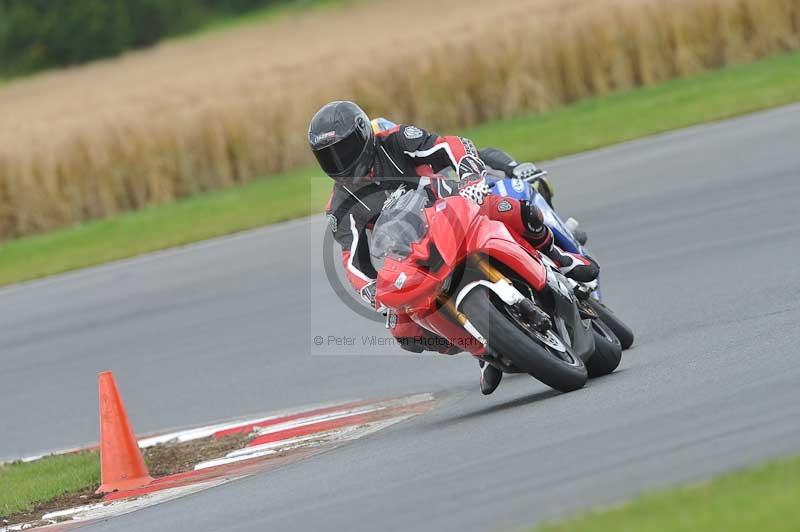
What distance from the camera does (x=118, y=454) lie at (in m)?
8.32

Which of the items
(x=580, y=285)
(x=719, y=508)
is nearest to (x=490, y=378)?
(x=580, y=285)

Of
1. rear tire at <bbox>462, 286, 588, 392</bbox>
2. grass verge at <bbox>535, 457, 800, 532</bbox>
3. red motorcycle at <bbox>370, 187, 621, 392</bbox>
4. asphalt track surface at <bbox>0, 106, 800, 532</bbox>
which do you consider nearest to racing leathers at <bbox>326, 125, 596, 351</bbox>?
red motorcycle at <bbox>370, 187, 621, 392</bbox>

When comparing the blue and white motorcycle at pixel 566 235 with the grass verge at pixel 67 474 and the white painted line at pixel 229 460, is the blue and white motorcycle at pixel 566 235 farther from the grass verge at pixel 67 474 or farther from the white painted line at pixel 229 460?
the grass verge at pixel 67 474

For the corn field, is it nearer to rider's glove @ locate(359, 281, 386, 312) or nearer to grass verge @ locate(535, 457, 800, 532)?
rider's glove @ locate(359, 281, 386, 312)

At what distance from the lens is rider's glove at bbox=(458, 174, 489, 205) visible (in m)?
7.46

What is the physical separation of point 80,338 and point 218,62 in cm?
2775

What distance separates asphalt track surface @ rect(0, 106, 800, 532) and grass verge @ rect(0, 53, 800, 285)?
965mm

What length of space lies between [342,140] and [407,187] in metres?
0.51

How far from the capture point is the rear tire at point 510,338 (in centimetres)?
685

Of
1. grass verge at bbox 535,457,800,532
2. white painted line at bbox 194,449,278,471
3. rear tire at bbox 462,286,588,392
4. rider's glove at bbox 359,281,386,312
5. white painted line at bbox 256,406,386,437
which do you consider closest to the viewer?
grass verge at bbox 535,457,800,532

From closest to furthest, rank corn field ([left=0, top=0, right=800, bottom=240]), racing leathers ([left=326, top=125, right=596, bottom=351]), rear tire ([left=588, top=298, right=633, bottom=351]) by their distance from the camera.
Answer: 1. racing leathers ([left=326, top=125, right=596, bottom=351])
2. rear tire ([left=588, top=298, right=633, bottom=351])
3. corn field ([left=0, top=0, right=800, bottom=240])

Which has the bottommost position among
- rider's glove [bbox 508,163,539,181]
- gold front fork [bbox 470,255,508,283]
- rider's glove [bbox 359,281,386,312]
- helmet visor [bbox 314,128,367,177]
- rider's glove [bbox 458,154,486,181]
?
rider's glove [bbox 359,281,386,312]

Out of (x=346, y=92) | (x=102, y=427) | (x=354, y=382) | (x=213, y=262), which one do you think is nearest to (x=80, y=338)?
(x=213, y=262)

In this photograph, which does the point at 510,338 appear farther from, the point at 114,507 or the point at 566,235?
the point at 114,507
